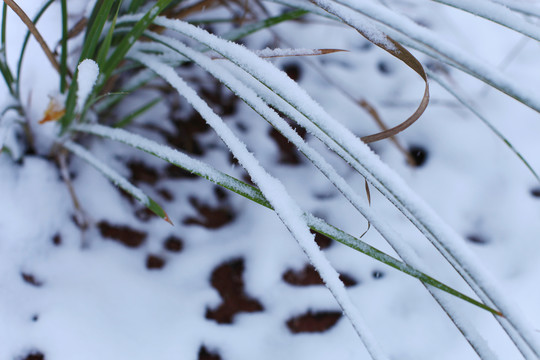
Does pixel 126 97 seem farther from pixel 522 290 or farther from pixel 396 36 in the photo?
pixel 522 290

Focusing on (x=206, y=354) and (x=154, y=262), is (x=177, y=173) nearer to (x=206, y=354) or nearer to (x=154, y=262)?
(x=154, y=262)

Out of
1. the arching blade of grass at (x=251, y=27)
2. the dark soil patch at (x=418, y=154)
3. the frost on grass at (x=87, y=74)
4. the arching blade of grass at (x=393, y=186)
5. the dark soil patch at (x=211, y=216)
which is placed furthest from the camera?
the dark soil patch at (x=418, y=154)

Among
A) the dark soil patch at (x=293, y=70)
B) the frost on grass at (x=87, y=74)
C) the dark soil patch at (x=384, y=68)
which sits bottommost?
the frost on grass at (x=87, y=74)

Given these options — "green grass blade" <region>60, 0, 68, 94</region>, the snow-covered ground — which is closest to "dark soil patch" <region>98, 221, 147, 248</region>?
the snow-covered ground

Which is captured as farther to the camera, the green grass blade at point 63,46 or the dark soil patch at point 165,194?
the dark soil patch at point 165,194

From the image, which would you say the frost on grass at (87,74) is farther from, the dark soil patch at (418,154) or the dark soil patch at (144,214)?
the dark soil patch at (418,154)

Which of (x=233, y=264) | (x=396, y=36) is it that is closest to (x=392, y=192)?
(x=396, y=36)

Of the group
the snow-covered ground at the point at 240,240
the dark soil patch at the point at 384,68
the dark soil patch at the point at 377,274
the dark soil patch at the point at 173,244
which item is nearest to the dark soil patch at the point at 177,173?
the snow-covered ground at the point at 240,240

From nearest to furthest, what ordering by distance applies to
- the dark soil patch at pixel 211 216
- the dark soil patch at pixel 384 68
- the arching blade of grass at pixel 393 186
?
the arching blade of grass at pixel 393 186 → the dark soil patch at pixel 211 216 → the dark soil patch at pixel 384 68
